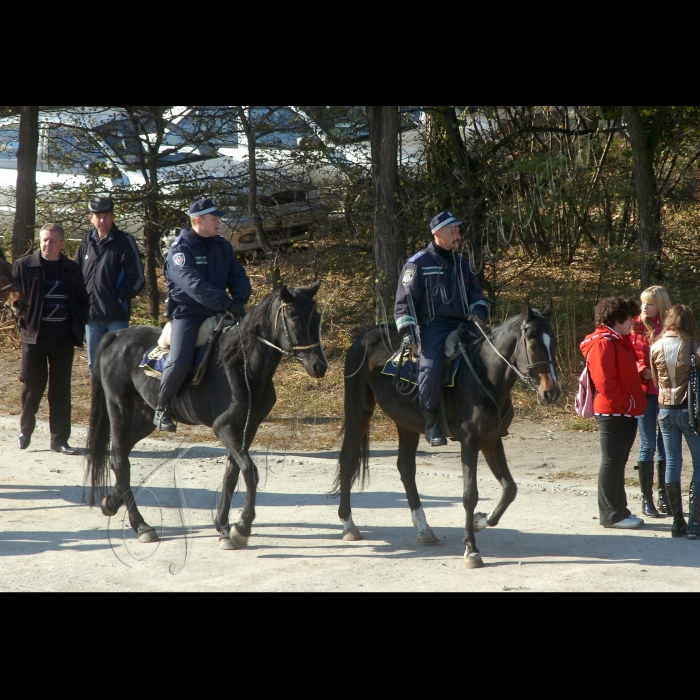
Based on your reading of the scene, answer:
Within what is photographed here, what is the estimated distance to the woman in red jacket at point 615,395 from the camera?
717cm

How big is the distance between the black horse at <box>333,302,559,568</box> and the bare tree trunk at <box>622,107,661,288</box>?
6427 mm

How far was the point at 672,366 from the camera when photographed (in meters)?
6.87

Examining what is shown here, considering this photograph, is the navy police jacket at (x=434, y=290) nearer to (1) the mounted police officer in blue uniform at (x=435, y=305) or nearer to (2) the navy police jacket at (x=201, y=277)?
(1) the mounted police officer in blue uniform at (x=435, y=305)

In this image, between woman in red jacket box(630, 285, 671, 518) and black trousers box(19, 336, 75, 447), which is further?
black trousers box(19, 336, 75, 447)

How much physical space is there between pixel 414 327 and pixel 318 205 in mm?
8033

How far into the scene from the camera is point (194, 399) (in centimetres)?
689

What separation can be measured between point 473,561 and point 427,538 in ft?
2.20

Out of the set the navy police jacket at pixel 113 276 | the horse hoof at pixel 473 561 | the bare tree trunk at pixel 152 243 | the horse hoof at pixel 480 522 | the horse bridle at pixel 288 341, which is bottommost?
the horse hoof at pixel 473 561

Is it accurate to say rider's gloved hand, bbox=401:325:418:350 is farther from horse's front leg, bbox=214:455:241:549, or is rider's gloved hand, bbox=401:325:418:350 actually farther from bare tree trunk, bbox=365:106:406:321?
bare tree trunk, bbox=365:106:406:321

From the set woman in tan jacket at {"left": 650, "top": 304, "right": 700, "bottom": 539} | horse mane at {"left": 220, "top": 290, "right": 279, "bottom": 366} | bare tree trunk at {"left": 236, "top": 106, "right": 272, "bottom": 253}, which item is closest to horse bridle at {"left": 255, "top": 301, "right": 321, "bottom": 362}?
horse mane at {"left": 220, "top": 290, "right": 279, "bottom": 366}

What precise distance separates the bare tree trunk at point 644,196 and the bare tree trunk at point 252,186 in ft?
18.5

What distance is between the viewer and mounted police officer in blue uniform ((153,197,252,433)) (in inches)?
264

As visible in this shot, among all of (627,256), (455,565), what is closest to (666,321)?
(455,565)

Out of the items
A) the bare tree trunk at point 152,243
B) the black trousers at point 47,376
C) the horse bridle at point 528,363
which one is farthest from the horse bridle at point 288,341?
the bare tree trunk at point 152,243
